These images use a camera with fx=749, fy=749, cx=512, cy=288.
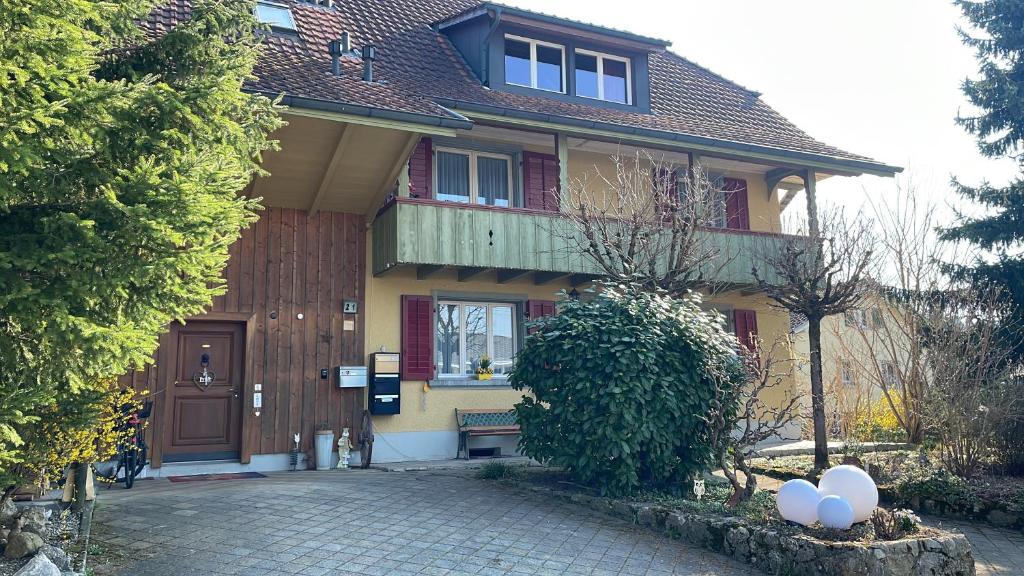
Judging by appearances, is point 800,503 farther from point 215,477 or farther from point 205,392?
point 205,392

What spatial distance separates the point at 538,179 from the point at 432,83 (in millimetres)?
2460

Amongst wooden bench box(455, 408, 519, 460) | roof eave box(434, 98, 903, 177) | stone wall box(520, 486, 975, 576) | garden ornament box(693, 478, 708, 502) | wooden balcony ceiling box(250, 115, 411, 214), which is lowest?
stone wall box(520, 486, 975, 576)

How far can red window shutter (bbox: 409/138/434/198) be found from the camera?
40.2 feet

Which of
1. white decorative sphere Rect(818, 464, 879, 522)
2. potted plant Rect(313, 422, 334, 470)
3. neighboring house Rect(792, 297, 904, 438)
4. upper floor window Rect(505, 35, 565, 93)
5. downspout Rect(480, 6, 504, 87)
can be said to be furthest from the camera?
upper floor window Rect(505, 35, 565, 93)

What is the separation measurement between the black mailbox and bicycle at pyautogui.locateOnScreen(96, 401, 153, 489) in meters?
3.14

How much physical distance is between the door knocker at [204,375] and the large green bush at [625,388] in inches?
189

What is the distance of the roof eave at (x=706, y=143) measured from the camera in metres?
11.8

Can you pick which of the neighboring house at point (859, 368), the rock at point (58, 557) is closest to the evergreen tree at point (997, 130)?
the neighboring house at point (859, 368)

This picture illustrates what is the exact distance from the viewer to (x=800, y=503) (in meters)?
6.18

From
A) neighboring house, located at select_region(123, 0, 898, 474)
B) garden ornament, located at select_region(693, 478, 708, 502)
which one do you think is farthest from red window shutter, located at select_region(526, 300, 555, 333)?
garden ornament, located at select_region(693, 478, 708, 502)

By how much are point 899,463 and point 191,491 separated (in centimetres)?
909

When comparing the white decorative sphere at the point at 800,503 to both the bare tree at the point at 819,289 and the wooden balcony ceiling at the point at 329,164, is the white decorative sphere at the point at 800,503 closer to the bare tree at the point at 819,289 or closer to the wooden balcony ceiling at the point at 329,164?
the bare tree at the point at 819,289

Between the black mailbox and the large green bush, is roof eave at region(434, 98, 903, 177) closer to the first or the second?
the black mailbox

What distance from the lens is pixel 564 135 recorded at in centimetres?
1263
